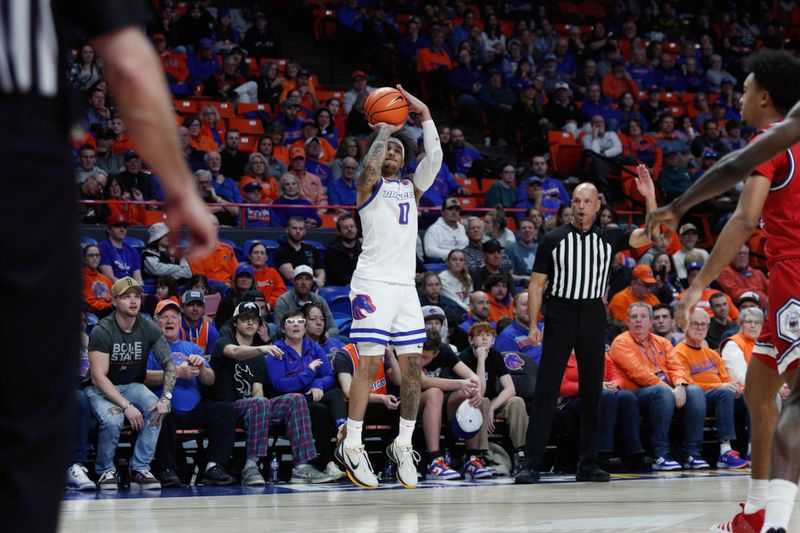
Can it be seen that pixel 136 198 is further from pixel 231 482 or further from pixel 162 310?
pixel 231 482

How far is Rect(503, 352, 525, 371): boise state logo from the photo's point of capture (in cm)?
991

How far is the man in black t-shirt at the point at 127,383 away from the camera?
8.19 m

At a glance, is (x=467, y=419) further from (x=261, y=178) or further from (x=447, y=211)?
(x=261, y=178)

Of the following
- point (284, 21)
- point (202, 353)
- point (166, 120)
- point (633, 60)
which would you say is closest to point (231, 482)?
point (202, 353)

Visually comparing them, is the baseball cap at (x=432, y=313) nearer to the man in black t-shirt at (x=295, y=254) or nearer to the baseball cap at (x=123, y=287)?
the man in black t-shirt at (x=295, y=254)

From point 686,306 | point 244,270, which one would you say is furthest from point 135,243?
point 686,306

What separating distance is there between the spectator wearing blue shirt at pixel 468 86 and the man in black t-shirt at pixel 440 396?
8750mm

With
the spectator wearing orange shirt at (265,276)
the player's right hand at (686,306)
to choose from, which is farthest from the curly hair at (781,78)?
the spectator wearing orange shirt at (265,276)

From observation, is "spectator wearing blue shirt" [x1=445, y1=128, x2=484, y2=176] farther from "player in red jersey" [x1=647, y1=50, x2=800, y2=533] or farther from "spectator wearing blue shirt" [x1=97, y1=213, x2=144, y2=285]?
"player in red jersey" [x1=647, y1=50, x2=800, y2=533]

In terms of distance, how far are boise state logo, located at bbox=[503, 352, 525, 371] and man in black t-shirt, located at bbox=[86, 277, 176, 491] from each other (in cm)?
305

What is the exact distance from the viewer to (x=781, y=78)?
471cm

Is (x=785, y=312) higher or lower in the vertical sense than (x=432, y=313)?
higher

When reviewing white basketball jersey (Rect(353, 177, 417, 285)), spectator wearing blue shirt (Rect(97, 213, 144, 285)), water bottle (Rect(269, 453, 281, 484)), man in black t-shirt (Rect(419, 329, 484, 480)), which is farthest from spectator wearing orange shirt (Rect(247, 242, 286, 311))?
white basketball jersey (Rect(353, 177, 417, 285))

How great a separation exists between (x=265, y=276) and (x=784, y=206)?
725 centimetres
